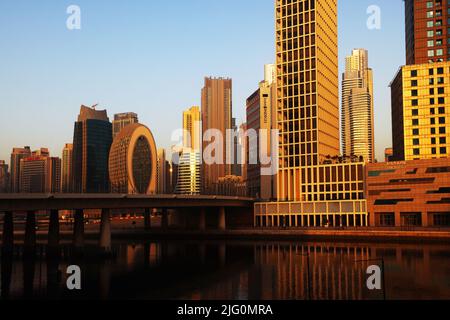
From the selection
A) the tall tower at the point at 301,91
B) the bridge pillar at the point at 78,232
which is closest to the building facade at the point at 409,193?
the tall tower at the point at 301,91

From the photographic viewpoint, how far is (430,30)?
169m

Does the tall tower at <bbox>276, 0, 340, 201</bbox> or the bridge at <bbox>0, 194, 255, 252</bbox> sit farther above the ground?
the tall tower at <bbox>276, 0, 340, 201</bbox>

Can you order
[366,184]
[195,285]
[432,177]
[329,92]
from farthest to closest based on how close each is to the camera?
[329,92] → [366,184] → [432,177] → [195,285]

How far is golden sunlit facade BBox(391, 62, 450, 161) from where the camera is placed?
152125 mm

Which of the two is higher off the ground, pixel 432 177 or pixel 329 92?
pixel 329 92

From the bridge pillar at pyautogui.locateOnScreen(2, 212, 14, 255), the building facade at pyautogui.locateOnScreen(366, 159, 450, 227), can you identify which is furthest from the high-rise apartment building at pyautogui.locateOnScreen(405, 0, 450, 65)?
the bridge pillar at pyautogui.locateOnScreen(2, 212, 14, 255)

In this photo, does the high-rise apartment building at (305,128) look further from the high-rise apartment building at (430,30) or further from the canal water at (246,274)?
the canal water at (246,274)

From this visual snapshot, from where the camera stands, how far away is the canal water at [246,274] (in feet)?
202

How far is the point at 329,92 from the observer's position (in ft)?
584

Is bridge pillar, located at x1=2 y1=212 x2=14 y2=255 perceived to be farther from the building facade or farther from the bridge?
the building facade

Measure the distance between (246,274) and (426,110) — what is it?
334ft

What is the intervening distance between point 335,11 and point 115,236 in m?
117
